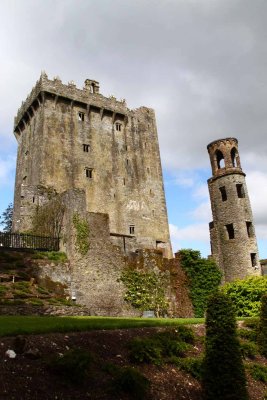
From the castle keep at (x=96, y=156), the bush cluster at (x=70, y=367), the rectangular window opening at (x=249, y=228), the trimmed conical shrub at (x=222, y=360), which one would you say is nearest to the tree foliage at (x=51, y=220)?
the castle keep at (x=96, y=156)

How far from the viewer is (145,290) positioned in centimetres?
2766

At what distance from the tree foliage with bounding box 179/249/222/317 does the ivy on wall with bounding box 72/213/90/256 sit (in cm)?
858

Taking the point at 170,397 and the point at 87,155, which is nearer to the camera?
the point at 170,397

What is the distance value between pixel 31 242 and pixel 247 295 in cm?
1452

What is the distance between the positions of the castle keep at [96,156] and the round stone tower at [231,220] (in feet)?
26.1

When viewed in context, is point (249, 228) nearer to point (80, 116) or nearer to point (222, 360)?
point (80, 116)

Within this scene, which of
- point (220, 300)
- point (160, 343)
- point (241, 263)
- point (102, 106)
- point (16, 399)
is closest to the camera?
point (16, 399)

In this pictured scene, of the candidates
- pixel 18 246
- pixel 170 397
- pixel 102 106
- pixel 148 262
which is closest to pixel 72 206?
pixel 18 246

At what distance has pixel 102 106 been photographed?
46.2 meters

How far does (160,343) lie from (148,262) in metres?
16.3

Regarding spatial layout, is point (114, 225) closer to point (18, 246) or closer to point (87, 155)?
point (87, 155)

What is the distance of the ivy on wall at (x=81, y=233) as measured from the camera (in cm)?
2578

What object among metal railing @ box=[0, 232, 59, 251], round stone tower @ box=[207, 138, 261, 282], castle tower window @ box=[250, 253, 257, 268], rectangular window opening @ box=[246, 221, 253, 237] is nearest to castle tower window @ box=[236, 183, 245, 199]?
round stone tower @ box=[207, 138, 261, 282]

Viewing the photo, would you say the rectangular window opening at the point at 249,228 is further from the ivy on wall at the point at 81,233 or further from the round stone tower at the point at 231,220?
the ivy on wall at the point at 81,233
